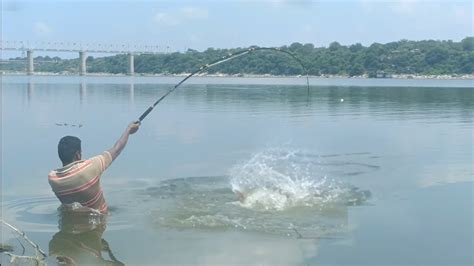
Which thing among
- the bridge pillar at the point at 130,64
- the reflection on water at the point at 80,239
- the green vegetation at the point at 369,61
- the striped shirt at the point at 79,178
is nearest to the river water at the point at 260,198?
the reflection on water at the point at 80,239

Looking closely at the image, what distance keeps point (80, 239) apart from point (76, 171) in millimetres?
1228

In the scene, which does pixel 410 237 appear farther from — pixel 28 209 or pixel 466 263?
pixel 28 209

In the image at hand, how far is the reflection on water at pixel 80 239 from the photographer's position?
11.0 metres

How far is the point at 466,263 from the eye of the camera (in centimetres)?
1077

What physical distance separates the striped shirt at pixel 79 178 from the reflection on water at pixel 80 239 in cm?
59

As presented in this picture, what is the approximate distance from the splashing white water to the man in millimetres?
3545

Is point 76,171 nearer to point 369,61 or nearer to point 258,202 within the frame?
point 258,202

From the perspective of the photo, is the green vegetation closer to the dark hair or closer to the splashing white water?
the splashing white water

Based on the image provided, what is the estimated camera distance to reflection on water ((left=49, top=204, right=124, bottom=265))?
11.0m

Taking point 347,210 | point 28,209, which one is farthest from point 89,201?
point 347,210

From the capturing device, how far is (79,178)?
11883 mm

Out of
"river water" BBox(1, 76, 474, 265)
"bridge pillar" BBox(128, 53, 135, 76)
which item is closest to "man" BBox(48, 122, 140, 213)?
"river water" BBox(1, 76, 474, 265)

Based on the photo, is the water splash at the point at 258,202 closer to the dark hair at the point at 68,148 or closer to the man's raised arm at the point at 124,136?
the man's raised arm at the point at 124,136

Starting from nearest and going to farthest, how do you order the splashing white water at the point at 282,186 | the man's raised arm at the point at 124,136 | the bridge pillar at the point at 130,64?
the man's raised arm at the point at 124,136 → the splashing white water at the point at 282,186 → the bridge pillar at the point at 130,64
